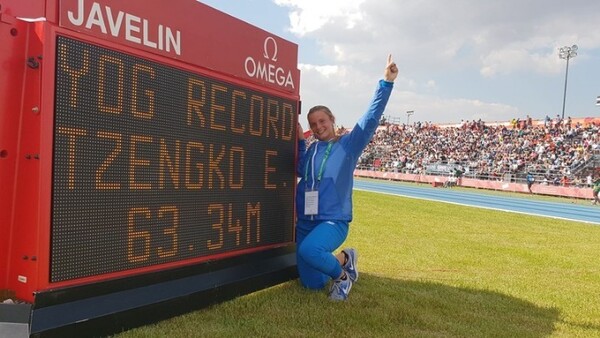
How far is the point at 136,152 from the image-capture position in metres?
3.33

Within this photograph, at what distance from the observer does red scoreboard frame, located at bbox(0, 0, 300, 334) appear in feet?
9.17

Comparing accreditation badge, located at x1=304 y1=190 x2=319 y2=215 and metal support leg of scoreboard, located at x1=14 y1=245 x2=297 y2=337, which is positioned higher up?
accreditation badge, located at x1=304 y1=190 x2=319 y2=215

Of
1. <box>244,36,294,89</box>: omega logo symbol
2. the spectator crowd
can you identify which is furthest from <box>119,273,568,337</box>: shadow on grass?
the spectator crowd

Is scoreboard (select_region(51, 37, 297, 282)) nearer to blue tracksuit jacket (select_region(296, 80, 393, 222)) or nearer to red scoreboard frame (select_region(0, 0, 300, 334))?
red scoreboard frame (select_region(0, 0, 300, 334))

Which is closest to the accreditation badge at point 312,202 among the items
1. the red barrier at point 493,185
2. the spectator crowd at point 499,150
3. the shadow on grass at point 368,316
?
the shadow on grass at point 368,316

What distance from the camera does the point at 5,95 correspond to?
274 centimetres

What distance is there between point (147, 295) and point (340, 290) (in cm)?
178

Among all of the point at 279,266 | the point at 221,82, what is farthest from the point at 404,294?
the point at 221,82

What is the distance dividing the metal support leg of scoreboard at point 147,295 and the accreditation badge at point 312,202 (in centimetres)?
51

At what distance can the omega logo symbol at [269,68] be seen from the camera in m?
4.45

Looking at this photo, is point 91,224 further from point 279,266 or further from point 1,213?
point 279,266

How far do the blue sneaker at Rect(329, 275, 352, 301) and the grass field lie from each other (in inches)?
2.6

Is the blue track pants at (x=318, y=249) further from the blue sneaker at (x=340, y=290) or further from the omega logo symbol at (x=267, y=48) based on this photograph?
the omega logo symbol at (x=267, y=48)

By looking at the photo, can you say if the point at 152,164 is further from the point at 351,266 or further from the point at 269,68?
the point at 351,266
